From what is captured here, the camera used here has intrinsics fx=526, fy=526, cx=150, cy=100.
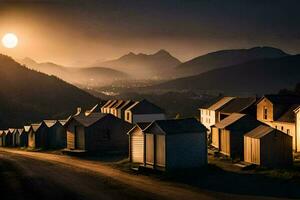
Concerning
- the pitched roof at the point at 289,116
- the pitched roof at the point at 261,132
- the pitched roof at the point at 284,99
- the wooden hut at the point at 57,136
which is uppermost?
the pitched roof at the point at 284,99

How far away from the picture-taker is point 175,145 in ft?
153

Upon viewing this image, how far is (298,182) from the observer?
128ft

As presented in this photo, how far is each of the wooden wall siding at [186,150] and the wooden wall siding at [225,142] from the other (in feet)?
24.6

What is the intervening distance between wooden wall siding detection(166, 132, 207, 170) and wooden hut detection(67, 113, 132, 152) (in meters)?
Result: 18.9

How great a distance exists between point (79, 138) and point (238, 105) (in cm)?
2392

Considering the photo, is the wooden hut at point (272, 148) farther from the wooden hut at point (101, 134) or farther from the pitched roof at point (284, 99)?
the wooden hut at point (101, 134)

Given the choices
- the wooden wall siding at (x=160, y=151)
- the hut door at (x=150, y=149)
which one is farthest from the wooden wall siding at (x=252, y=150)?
the hut door at (x=150, y=149)

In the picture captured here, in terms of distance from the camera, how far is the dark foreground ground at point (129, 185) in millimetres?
35812

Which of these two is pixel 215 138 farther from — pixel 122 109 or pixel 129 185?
pixel 122 109

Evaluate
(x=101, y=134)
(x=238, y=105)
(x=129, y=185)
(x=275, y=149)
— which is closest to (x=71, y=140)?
(x=101, y=134)

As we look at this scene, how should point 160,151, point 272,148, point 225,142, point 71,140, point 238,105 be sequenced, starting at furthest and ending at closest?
point 238,105, point 71,140, point 225,142, point 160,151, point 272,148

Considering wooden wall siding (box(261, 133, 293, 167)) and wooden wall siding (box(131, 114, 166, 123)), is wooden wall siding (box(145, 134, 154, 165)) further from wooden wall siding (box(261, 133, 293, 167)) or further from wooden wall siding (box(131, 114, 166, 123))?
wooden wall siding (box(131, 114, 166, 123))

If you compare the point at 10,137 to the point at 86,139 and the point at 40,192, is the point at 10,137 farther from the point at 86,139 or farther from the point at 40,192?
the point at 40,192

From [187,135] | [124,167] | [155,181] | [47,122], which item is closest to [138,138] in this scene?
[124,167]
